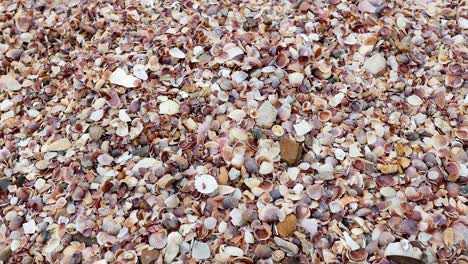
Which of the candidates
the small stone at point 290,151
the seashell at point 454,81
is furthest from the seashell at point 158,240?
the seashell at point 454,81

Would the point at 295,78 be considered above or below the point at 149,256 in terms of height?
above

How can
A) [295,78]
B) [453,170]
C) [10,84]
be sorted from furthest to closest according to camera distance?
[10,84] → [295,78] → [453,170]

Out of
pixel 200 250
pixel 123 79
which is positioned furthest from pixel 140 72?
pixel 200 250

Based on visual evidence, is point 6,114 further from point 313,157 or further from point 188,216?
point 313,157

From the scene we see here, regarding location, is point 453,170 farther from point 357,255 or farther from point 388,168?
point 357,255

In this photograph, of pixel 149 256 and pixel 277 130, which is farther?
pixel 277 130

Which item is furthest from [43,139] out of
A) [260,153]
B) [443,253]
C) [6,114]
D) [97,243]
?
[443,253]
